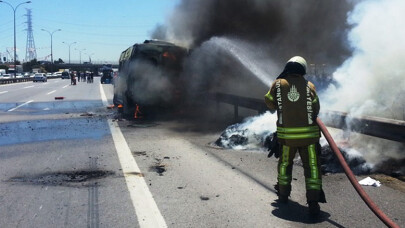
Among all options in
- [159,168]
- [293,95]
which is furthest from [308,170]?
[159,168]

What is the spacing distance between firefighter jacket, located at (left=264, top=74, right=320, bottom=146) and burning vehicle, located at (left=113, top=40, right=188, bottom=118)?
26.9 feet

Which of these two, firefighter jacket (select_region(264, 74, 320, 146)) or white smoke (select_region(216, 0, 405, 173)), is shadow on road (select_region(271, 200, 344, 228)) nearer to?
firefighter jacket (select_region(264, 74, 320, 146))

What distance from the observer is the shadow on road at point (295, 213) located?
3935mm

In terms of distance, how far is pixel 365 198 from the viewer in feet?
12.5

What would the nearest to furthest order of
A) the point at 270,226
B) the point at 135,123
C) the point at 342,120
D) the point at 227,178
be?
the point at 270,226
the point at 227,178
the point at 342,120
the point at 135,123

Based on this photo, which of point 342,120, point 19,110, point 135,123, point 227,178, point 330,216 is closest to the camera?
point 330,216

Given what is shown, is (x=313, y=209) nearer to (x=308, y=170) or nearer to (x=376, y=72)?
(x=308, y=170)

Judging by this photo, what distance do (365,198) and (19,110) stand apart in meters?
14.1

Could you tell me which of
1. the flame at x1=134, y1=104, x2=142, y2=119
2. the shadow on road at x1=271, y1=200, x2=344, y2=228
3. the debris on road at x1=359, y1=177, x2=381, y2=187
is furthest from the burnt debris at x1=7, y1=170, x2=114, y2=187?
the flame at x1=134, y1=104, x2=142, y2=119

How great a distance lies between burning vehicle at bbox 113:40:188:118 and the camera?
1203cm

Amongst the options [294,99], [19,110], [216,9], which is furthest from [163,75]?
[294,99]

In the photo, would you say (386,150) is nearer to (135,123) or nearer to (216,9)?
(135,123)

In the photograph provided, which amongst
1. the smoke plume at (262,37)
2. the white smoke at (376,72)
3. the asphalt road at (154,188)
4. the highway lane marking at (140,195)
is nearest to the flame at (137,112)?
the smoke plume at (262,37)

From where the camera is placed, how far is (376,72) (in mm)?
7020
